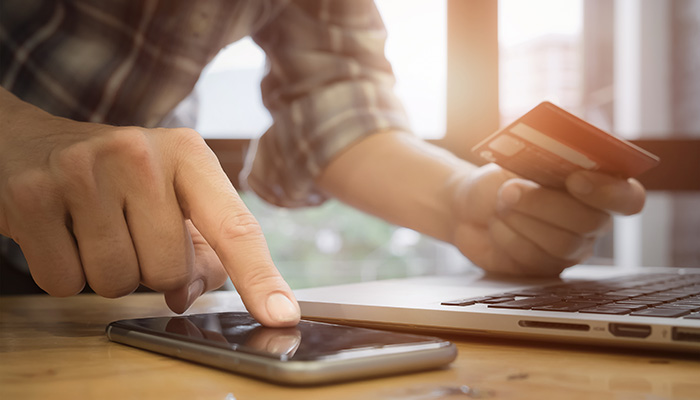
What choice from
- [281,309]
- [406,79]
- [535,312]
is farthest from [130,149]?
[406,79]

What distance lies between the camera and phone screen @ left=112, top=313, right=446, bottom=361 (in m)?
0.32

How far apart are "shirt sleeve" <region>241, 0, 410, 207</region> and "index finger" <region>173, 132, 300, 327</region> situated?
57 cm

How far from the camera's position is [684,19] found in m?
2.52

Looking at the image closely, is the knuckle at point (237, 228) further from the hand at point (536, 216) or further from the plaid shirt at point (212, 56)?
the plaid shirt at point (212, 56)

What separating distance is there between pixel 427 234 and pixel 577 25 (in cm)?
190

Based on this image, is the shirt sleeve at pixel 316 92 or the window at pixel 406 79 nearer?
the shirt sleeve at pixel 316 92

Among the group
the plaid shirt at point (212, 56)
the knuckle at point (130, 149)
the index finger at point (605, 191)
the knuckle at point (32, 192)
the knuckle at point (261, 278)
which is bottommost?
the knuckle at point (261, 278)

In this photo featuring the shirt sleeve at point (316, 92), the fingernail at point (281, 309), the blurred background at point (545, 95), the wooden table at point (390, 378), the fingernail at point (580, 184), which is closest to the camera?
the wooden table at point (390, 378)

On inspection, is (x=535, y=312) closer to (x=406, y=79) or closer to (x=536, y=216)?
(x=536, y=216)

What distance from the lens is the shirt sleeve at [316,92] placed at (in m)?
1.04

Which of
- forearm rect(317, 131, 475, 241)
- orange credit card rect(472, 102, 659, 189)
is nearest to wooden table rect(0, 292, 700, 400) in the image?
orange credit card rect(472, 102, 659, 189)

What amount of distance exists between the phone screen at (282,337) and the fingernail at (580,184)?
0.40 meters

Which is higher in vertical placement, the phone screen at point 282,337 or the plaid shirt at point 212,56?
the plaid shirt at point 212,56

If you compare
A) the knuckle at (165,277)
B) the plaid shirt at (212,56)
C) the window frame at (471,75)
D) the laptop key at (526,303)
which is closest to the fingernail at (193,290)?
the knuckle at (165,277)
